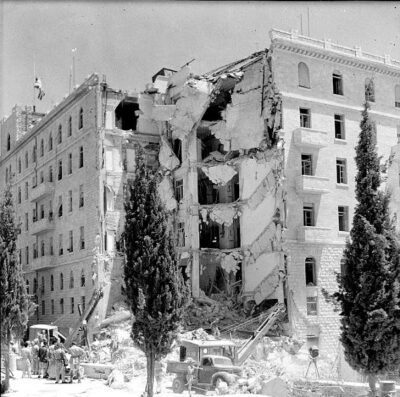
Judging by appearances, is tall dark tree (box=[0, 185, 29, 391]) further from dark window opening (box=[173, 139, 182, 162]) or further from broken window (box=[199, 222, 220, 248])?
dark window opening (box=[173, 139, 182, 162])

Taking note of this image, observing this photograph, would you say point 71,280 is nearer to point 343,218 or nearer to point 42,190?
point 42,190

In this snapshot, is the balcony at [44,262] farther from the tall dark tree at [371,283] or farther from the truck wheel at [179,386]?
the tall dark tree at [371,283]

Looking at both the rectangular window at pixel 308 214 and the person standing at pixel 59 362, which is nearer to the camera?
the person standing at pixel 59 362

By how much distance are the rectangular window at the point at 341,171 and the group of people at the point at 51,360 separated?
20.3 m

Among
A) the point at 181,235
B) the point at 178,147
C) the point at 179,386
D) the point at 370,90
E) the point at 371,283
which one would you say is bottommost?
the point at 179,386

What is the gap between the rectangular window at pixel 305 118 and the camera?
4134 cm

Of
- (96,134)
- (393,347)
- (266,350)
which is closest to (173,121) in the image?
(96,134)

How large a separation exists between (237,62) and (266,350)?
759 inches

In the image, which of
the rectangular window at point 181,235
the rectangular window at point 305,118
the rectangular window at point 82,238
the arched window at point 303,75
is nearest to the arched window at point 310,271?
the rectangular window at point 305,118

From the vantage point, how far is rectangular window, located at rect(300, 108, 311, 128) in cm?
4134

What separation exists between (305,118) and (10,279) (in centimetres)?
2361

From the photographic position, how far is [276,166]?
40.2 metres

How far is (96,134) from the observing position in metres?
44.9

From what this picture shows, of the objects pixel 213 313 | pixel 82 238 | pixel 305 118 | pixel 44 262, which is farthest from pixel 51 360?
pixel 305 118
